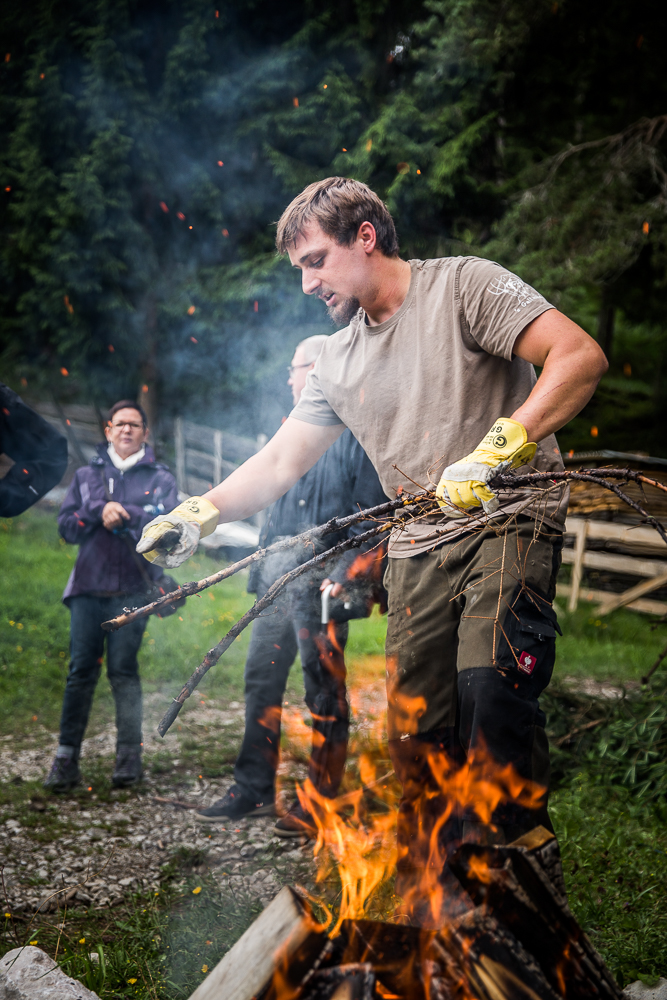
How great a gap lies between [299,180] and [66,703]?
798 centimetres

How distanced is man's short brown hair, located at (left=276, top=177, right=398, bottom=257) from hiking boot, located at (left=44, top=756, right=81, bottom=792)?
2.91 metres

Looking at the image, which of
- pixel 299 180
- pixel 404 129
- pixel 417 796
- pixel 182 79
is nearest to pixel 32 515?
pixel 299 180

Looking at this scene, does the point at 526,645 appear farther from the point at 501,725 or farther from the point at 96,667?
the point at 96,667

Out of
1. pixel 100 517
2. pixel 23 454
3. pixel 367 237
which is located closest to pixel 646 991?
pixel 367 237

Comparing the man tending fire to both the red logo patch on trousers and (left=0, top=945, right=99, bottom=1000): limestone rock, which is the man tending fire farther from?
(left=0, top=945, right=99, bottom=1000): limestone rock

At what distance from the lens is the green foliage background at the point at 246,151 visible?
8648 mm

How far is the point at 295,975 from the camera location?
1324 mm

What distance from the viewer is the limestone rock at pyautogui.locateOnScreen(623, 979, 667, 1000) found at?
1.85 metres

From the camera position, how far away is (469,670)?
193cm

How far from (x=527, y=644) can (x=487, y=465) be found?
51cm

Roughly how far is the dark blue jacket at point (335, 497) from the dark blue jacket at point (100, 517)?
0.79 meters

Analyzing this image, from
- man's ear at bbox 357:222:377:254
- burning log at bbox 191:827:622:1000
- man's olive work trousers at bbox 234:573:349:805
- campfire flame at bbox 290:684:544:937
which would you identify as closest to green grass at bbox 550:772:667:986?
campfire flame at bbox 290:684:544:937

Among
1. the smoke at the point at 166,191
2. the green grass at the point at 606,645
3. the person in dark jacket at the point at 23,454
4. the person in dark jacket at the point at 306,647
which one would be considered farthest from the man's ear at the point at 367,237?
the smoke at the point at 166,191

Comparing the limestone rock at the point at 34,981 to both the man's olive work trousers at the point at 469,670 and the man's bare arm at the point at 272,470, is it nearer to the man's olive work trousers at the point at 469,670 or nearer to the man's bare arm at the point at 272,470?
the man's olive work trousers at the point at 469,670
